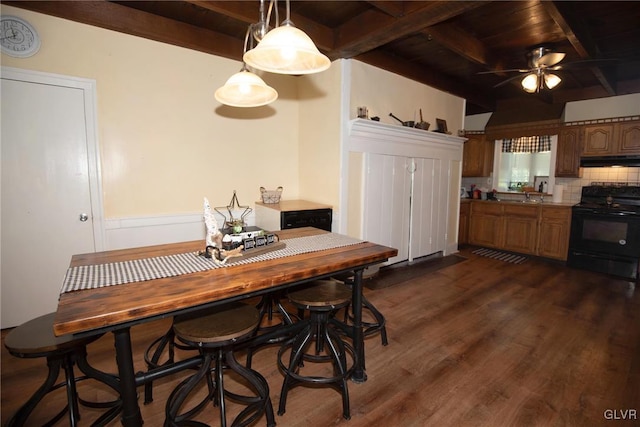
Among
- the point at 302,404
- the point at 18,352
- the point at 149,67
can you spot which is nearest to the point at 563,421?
the point at 302,404

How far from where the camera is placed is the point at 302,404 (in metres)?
1.85

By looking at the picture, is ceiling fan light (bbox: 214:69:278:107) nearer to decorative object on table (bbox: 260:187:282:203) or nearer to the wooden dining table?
the wooden dining table

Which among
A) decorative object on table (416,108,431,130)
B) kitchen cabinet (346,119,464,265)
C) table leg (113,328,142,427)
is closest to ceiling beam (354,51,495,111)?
decorative object on table (416,108,431,130)

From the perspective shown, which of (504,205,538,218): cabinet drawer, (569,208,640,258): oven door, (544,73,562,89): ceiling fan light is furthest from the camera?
(504,205,538,218): cabinet drawer

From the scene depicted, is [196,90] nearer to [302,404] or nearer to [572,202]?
[302,404]

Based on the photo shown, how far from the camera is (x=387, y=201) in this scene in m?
4.00

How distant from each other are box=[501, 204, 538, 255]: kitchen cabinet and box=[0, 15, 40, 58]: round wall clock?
244 inches

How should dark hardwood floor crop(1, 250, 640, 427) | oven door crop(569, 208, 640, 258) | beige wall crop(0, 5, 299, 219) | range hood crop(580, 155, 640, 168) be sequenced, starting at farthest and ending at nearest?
range hood crop(580, 155, 640, 168) → oven door crop(569, 208, 640, 258) → beige wall crop(0, 5, 299, 219) → dark hardwood floor crop(1, 250, 640, 427)

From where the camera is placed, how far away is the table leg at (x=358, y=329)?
1923mm

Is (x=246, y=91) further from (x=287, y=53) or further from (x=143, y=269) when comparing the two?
(x=143, y=269)

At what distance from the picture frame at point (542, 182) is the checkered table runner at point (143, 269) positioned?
16.9 ft

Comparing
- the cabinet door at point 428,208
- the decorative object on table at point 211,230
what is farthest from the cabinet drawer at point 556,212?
the decorative object on table at point 211,230

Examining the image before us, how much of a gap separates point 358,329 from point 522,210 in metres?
4.30

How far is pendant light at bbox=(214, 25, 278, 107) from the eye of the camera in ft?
6.25
